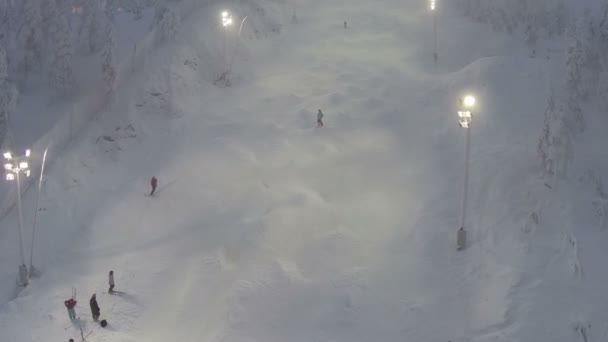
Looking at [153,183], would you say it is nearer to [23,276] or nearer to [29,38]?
[23,276]

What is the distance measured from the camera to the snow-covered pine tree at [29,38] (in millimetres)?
34844

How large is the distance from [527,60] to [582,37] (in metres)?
5.09

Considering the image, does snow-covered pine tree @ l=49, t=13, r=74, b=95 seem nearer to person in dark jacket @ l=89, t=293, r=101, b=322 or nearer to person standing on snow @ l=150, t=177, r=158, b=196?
person standing on snow @ l=150, t=177, r=158, b=196

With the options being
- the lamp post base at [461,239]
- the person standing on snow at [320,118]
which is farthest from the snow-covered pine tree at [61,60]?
the lamp post base at [461,239]

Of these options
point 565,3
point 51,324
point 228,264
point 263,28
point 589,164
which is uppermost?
point 565,3

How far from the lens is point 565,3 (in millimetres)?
49938

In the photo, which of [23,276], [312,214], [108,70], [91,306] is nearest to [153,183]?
[23,276]

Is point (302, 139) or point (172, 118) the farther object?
point (172, 118)

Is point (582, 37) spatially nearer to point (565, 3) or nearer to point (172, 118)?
point (172, 118)

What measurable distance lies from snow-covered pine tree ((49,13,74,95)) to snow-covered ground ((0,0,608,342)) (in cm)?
404

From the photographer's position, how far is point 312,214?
957 inches

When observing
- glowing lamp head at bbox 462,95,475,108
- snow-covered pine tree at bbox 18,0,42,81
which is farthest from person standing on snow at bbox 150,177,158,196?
snow-covered pine tree at bbox 18,0,42,81

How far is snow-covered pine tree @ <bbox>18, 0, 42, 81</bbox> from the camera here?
34844 mm

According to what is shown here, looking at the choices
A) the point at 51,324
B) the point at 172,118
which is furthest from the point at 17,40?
the point at 51,324
